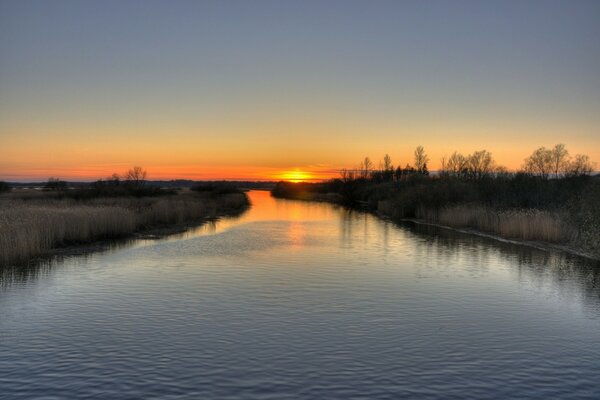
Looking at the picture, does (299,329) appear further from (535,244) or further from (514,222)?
(514,222)

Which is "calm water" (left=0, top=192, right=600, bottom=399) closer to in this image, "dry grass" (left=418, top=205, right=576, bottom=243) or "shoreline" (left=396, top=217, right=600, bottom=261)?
"shoreline" (left=396, top=217, right=600, bottom=261)

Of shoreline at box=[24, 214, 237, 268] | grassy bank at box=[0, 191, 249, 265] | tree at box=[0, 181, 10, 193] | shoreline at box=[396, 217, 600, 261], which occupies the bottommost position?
shoreline at box=[396, 217, 600, 261]

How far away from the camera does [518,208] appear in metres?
33.1

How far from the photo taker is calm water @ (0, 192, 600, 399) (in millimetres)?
7551

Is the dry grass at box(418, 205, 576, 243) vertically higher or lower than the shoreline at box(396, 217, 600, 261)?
higher

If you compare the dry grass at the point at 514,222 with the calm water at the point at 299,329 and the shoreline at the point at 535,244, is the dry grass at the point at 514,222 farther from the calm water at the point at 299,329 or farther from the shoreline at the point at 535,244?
the calm water at the point at 299,329

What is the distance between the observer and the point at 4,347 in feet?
29.6

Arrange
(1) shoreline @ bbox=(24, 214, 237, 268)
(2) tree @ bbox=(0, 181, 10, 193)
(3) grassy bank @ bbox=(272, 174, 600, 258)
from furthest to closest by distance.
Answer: (2) tree @ bbox=(0, 181, 10, 193) → (3) grassy bank @ bbox=(272, 174, 600, 258) → (1) shoreline @ bbox=(24, 214, 237, 268)

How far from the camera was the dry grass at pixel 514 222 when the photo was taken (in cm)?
2522

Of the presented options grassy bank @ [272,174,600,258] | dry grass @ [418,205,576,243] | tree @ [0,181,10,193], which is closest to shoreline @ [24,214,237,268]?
dry grass @ [418,205,576,243]

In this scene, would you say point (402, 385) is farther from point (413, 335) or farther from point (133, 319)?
point (133, 319)

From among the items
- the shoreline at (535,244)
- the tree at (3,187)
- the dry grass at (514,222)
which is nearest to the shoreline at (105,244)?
the shoreline at (535,244)

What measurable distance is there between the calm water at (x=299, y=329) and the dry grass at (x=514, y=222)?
19.3 feet

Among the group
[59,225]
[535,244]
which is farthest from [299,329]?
[535,244]
